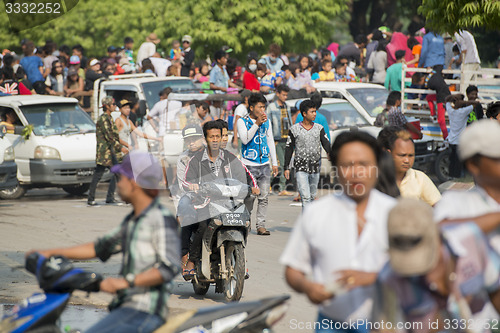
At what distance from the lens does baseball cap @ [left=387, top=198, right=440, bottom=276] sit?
125 inches

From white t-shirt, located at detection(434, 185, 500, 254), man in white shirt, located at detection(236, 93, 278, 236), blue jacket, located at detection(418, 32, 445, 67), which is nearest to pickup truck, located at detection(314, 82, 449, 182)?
blue jacket, located at detection(418, 32, 445, 67)

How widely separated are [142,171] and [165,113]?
515 inches

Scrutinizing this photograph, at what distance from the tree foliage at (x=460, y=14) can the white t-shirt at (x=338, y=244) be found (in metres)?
8.48

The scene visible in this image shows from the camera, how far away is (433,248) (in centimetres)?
321

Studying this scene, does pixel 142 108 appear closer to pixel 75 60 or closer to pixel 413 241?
pixel 75 60

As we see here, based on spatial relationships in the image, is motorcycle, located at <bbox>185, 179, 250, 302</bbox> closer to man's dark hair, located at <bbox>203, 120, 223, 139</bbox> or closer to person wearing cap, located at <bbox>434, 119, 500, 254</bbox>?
man's dark hair, located at <bbox>203, 120, 223, 139</bbox>

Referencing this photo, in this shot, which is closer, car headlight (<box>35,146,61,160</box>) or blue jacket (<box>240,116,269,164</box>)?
blue jacket (<box>240,116,269,164</box>)

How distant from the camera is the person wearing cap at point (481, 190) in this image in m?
3.59

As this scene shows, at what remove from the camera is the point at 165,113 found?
17359 mm

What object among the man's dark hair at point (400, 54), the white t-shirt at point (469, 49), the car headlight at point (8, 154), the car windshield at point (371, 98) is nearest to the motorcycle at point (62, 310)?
the car headlight at point (8, 154)

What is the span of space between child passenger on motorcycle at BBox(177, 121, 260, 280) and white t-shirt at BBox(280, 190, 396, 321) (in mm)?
4386

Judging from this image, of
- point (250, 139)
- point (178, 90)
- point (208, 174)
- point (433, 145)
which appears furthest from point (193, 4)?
point (208, 174)

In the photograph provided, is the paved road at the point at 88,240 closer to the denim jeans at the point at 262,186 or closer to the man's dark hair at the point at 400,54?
the denim jeans at the point at 262,186

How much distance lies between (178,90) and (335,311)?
14.2 m
